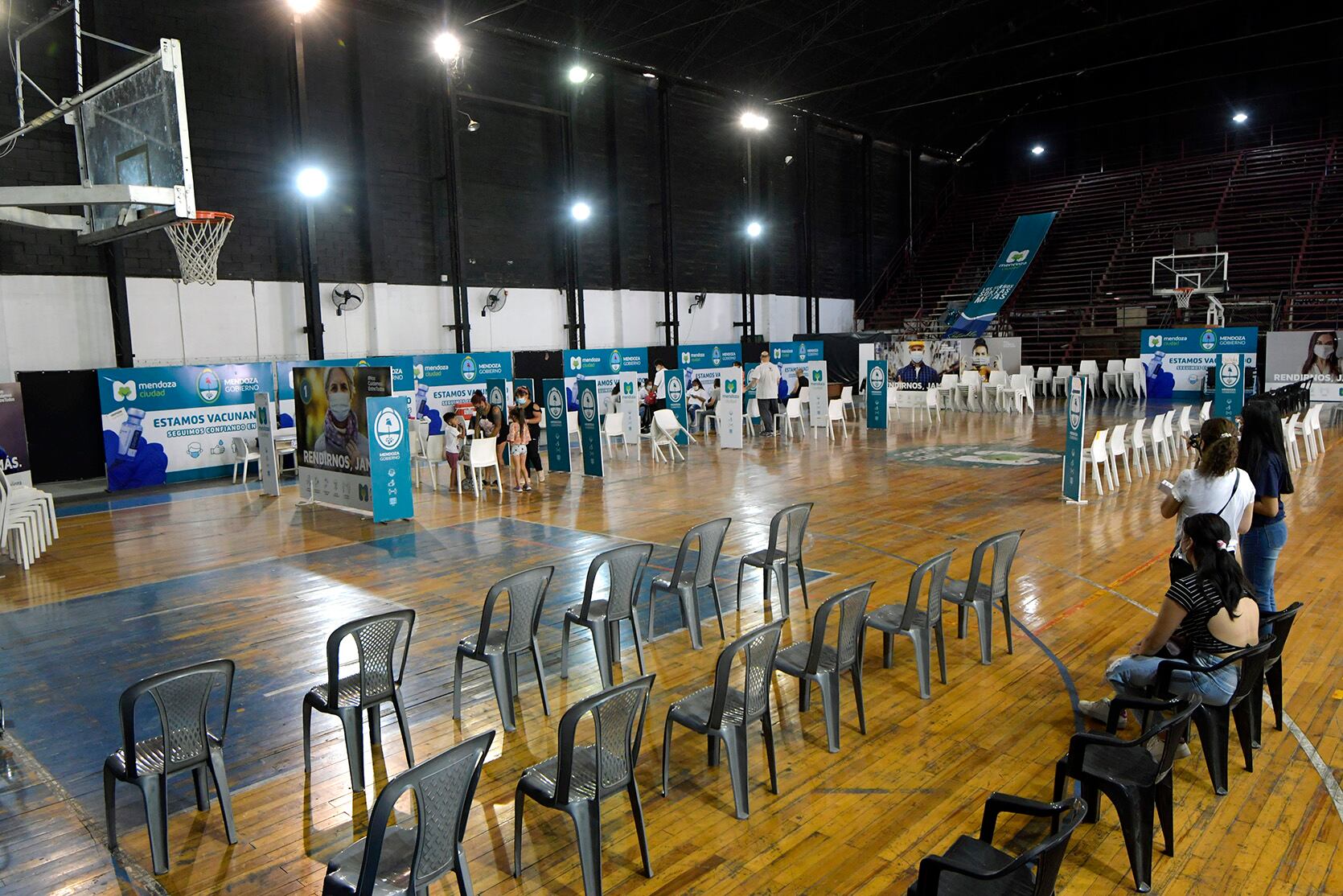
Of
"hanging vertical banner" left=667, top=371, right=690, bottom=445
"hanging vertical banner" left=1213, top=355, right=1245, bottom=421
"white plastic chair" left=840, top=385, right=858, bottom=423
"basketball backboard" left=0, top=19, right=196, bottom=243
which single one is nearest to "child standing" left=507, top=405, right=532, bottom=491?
"hanging vertical banner" left=667, top=371, right=690, bottom=445

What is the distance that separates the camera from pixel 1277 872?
9.87 feet

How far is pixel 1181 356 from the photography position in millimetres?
18969

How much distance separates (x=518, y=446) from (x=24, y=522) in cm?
546

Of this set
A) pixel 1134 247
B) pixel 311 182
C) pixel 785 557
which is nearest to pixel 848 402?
pixel 1134 247

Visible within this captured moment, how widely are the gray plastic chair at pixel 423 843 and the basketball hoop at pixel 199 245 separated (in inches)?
411

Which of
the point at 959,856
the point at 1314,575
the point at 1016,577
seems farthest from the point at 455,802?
the point at 1314,575

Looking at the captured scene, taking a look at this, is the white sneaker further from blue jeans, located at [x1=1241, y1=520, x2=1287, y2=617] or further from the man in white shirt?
the man in white shirt

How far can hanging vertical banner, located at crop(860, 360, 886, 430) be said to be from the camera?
16781 mm

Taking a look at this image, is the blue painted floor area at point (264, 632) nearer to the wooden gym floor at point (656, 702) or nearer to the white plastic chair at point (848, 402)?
the wooden gym floor at point (656, 702)

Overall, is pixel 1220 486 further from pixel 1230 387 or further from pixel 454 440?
pixel 1230 387

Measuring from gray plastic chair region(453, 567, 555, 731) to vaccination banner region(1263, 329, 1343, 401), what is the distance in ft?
58.5

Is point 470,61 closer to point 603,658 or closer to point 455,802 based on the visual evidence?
point 603,658

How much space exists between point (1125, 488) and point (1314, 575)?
395cm

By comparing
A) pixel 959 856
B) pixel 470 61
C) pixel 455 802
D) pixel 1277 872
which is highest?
pixel 470 61
